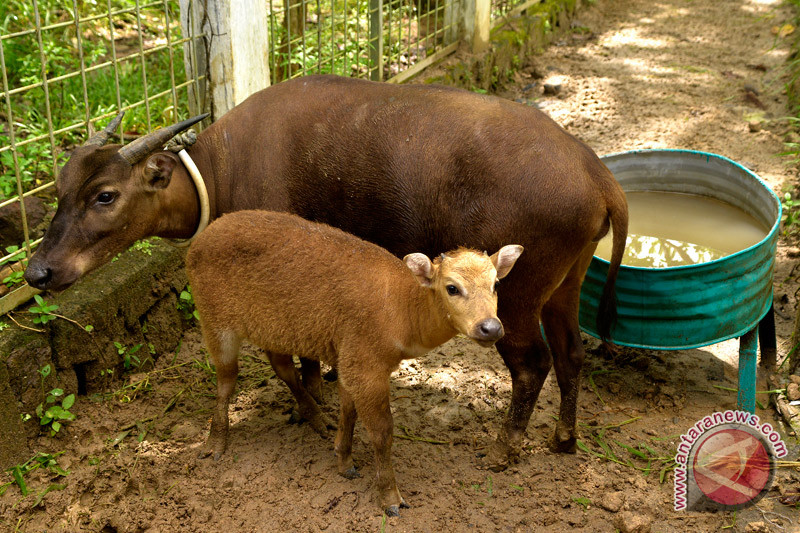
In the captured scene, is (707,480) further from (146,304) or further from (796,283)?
(146,304)

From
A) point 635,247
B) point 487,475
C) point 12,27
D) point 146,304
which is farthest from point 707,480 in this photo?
point 12,27

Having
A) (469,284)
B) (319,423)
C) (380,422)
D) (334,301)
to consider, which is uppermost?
(469,284)

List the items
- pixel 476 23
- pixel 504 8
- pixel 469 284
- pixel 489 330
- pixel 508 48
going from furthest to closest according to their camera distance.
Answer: pixel 504 8 → pixel 508 48 → pixel 476 23 → pixel 469 284 → pixel 489 330

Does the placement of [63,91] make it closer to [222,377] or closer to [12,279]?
[12,279]

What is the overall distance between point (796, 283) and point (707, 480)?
221 centimetres

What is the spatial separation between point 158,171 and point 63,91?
231 cm

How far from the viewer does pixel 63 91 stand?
5719 millimetres

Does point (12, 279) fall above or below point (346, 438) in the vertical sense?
above

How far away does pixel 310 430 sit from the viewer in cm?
432

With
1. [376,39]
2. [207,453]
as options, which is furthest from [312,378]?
[376,39]

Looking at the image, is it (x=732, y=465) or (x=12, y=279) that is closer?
(x=732, y=465)

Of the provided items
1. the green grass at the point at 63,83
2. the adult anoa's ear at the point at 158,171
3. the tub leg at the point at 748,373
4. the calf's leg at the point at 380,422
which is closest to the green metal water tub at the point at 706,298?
the tub leg at the point at 748,373

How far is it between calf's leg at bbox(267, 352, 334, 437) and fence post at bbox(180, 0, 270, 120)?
1.87m

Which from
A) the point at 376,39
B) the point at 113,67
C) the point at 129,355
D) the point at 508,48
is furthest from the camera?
the point at 508,48
